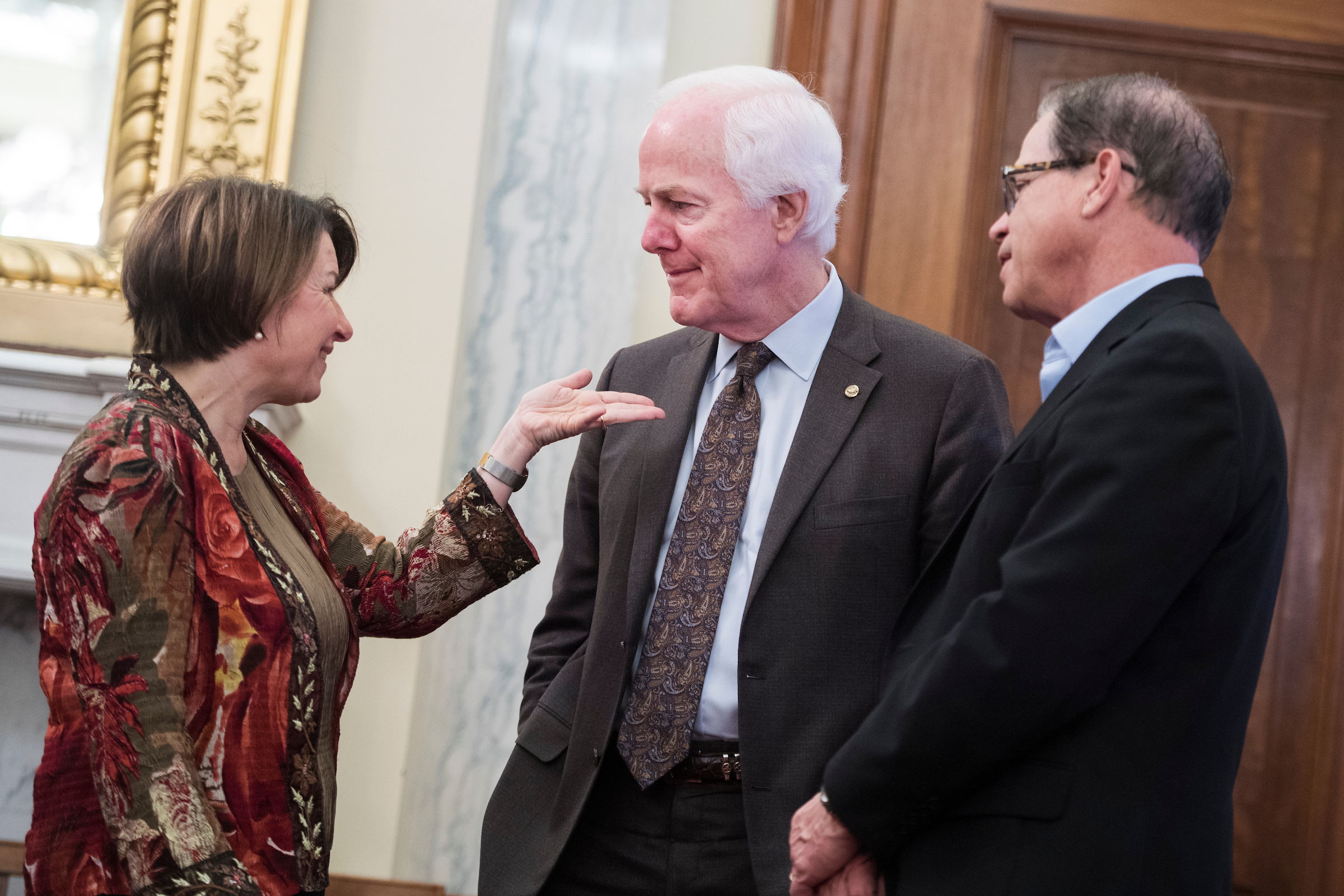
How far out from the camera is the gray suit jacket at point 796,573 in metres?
1.56

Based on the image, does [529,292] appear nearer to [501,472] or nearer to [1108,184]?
[501,472]

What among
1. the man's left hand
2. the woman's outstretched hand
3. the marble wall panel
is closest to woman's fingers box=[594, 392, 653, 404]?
the woman's outstretched hand

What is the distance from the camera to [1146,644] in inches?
47.8

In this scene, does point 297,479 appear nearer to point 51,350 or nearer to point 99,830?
point 99,830

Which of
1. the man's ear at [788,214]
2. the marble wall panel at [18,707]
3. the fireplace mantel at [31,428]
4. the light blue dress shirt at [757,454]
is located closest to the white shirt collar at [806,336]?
the light blue dress shirt at [757,454]

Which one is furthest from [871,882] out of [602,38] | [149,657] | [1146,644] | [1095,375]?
[602,38]

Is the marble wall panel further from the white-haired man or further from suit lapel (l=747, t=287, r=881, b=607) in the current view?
suit lapel (l=747, t=287, r=881, b=607)

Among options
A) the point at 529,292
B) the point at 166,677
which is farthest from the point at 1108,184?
the point at 529,292

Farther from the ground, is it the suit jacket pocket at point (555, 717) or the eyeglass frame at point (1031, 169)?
the eyeglass frame at point (1031, 169)

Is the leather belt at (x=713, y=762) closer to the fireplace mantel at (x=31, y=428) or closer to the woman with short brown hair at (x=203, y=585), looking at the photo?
the woman with short brown hair at (x=203, y=585)

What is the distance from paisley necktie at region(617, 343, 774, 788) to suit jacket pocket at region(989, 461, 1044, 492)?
441mm

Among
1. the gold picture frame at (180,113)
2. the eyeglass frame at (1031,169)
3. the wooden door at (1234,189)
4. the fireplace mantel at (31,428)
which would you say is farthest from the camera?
the wooden door at (1234,189)

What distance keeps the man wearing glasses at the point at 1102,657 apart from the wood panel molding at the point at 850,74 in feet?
5.24

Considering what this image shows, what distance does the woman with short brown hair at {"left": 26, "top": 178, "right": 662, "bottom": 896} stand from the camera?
135 cm
